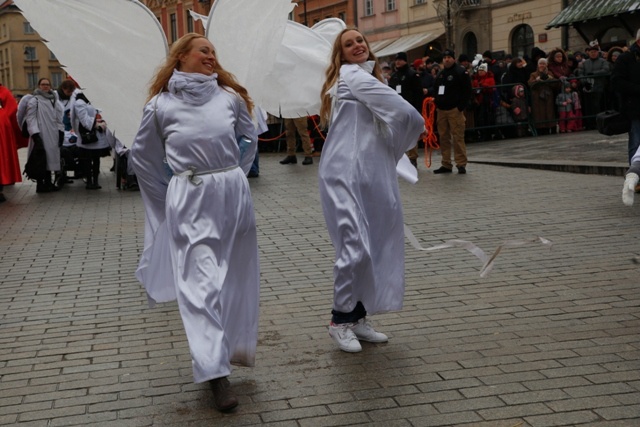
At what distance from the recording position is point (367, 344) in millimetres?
5934

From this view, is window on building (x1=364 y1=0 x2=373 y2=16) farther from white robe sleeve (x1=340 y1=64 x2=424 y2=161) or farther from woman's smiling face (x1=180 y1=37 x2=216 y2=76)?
woman's smiling face (x1=180 y1=37 x2=216 y2=76)

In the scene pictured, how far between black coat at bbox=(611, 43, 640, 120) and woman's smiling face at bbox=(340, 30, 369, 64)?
675 centimetres

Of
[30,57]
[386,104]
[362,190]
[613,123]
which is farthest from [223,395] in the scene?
[30,57]

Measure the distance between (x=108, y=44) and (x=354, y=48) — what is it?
2.07m

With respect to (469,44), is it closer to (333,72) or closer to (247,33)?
(247,33)

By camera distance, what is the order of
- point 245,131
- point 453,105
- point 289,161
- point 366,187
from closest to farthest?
point 245,131 < point 366,187 < point 453,105 < point 289,161

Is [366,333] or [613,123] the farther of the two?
[613,123]

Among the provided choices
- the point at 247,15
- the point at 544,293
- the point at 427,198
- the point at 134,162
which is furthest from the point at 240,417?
the point at 427,198

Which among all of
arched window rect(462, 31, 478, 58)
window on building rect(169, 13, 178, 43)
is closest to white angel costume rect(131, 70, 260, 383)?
arched window rect(462, 31, 478, 58)

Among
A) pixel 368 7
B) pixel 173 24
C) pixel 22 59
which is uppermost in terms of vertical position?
pixel 173 24

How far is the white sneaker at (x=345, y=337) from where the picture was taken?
5727mm

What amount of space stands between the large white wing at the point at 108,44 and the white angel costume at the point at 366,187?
179 centimetres

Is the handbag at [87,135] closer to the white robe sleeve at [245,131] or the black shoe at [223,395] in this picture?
the white robe sleeve at [245,131]

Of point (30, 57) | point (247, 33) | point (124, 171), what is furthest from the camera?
point (30, 57)
